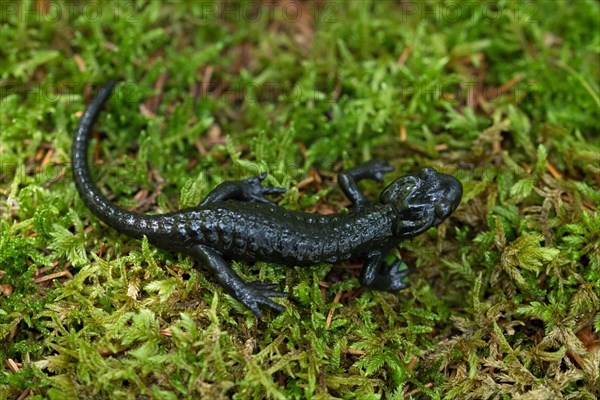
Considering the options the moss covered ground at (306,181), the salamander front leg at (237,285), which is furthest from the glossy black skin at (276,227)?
the moss covered ground at (306,181)

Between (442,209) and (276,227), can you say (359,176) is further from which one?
(276,227)

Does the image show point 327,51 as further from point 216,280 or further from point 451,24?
point 216,280

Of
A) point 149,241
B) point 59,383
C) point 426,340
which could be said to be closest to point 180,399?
point 59,383

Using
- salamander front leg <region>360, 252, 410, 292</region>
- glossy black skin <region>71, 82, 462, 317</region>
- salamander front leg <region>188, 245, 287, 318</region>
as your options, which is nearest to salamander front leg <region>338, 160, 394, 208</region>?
glossy black skin <region>71, 82, 462, 317</region>

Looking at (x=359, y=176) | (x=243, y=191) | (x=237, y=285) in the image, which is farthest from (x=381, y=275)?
(x=243, y=191)

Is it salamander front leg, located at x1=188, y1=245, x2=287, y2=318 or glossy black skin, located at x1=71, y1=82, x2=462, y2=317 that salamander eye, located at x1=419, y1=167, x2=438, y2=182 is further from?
salamander front leg, located at x1=188, y1=245, x2=287, y2=318

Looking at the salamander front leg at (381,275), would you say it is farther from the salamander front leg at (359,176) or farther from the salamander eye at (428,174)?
the salamander eye at (428,174)

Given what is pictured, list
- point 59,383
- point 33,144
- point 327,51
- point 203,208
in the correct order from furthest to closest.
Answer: point 327,51 → point 33,144 → point 203,208 → point 59,383
